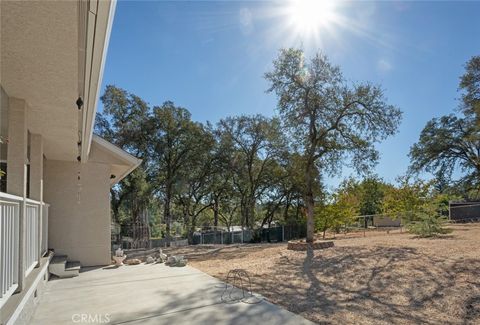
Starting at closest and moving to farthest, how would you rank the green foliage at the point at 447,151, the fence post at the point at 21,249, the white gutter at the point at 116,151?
the fence post at the point at 21,249 < the white gutter at the point at 116,151 < the green foliage at the point at 447,151

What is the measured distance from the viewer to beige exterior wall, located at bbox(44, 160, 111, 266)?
9.00m

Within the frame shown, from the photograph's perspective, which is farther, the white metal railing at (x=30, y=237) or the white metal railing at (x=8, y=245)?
the white metal railing at (x=30, y=237)

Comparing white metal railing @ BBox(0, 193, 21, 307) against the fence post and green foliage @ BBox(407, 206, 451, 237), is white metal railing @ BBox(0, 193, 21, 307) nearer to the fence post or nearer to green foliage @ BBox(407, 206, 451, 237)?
the fence post

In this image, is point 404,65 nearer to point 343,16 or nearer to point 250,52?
point 343,16

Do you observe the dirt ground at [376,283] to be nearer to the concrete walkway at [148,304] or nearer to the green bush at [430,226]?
the concrete walkway at [148,304]

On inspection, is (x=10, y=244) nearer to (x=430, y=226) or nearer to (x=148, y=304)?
(x=148, y=304)

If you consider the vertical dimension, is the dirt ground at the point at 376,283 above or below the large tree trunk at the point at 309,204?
below

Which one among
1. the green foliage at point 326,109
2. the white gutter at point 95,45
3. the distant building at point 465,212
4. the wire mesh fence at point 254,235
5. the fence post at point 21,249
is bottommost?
the wire mesh fence at point 254,235

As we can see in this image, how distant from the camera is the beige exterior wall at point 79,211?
9000 millimetres

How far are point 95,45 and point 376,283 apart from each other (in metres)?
6.01

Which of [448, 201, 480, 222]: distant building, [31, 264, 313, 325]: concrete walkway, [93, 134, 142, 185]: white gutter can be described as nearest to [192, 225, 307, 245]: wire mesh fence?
[448, 201, 480, 222]: distant building

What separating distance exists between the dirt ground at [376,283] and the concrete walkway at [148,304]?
2.14 feet

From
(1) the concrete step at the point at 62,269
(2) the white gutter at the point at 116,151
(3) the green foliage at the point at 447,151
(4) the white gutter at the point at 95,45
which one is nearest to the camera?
(4) the white gutter at the point at 95,45

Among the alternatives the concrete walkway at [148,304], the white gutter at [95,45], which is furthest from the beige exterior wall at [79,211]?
the white gutter at [95,45]
